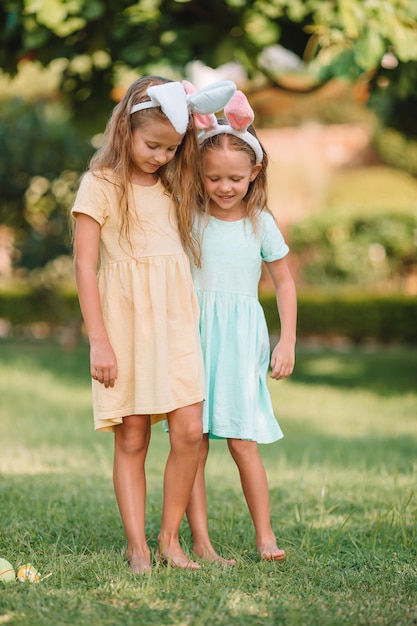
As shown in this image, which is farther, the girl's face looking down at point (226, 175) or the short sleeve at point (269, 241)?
the short sleeve at point (269, 241)

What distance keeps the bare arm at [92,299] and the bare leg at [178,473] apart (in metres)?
0.24

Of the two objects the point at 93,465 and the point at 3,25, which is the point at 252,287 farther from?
the point at 3,25

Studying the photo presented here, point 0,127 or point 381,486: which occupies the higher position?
point 0,127

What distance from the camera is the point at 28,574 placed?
231 cm

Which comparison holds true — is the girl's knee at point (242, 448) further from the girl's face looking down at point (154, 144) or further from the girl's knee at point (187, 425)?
the girl's face looking down at point (154, 144)

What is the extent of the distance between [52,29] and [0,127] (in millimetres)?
5680

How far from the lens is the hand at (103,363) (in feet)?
8.15

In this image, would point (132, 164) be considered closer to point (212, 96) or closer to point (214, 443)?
point (212, 96)

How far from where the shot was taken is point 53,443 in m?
5.43

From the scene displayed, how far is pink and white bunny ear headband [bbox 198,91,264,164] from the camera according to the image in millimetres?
2646

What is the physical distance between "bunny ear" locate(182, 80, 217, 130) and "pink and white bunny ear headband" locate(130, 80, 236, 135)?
0.10 feet

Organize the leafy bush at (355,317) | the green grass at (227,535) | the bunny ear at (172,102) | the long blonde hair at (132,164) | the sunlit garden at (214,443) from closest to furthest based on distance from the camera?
the green grass at (227,535)
the sunlit garden at (214,443)
the bunny ear at (172,102)
the long blonde hair at (132,164)
the leafy bush at (355,317)

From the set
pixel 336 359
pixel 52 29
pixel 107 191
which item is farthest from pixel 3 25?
pixel 336 359

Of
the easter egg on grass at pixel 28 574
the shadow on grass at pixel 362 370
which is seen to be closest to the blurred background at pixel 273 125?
the shadow on grass at pixel 362 370
